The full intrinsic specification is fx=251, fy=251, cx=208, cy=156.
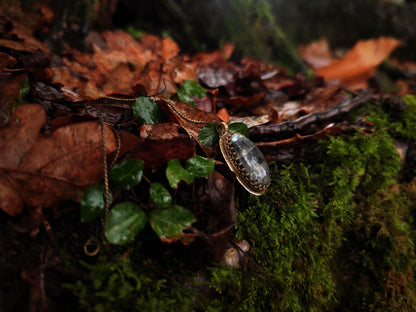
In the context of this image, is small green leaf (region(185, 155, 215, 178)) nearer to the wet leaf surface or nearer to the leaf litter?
the leaf litter

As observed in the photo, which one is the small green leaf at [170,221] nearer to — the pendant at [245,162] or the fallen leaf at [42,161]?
the fallen leaf at [42,161]

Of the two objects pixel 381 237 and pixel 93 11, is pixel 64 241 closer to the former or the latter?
pixel 381 237

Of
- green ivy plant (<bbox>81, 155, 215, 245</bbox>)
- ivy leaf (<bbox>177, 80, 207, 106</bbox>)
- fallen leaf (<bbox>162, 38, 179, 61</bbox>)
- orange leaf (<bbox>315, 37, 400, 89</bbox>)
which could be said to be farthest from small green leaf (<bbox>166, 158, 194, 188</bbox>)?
orange leaf (<bbox>315, 37, 400, 89</bbox>)

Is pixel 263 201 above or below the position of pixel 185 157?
below

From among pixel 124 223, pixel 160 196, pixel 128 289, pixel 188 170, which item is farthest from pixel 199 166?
pixel 128 289

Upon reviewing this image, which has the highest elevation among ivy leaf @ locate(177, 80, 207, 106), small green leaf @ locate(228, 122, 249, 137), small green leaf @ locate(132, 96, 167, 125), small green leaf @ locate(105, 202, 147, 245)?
small green leaf @ locate(132, 96, 167, 125)

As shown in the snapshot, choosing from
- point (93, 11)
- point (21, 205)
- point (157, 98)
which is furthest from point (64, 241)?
point (93, 11)
